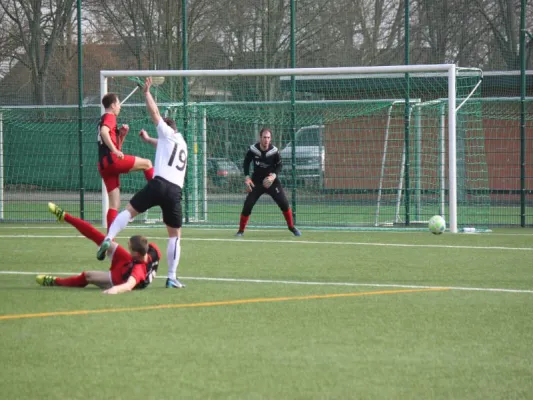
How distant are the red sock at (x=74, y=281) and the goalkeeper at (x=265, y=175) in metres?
6.61

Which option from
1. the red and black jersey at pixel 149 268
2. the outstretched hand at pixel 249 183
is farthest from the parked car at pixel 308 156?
the red and black jersey at pixel 149 268

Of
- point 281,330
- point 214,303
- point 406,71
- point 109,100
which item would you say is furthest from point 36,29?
point 281,330

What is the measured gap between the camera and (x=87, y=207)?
2052 cm

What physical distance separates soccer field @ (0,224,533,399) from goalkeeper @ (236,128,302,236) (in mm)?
3292

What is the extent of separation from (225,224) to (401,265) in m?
7.59

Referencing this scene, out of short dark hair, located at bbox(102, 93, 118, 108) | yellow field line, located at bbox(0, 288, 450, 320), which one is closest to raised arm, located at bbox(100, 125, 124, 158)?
short dark hair, located at bbox(102, 93, 118, 108)

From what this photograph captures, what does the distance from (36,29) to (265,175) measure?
10732mm

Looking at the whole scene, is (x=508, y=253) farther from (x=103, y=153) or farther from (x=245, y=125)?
(x=245, y=125)

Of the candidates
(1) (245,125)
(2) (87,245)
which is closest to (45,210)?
(1) (245,125)

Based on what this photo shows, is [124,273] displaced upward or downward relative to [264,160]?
downward

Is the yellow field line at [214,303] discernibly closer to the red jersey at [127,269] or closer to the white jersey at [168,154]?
the red jersey at [127,269]

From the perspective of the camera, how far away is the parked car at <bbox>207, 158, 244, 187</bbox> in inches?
822

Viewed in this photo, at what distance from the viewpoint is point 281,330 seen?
754 centimetres

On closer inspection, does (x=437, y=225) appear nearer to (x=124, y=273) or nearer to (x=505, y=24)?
(x=505, y=24)
